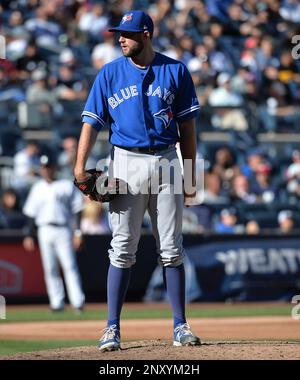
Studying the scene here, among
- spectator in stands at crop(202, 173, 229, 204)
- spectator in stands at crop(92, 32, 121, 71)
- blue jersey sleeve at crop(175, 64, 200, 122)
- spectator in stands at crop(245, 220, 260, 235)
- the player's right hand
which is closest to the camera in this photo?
blue jersey sleeve at crop(175, 64, 200, 122)

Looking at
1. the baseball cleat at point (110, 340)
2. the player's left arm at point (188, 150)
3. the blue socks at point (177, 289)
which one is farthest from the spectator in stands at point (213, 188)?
the baseball cleat at point (110, 340)

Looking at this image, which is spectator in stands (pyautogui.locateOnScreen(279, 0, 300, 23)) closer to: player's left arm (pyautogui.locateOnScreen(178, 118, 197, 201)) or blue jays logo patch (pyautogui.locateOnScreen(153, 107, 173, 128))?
player's left arm (pyautogui.locateOnScreen(178, 118, 197, 201))

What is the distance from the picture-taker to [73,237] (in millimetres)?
11961

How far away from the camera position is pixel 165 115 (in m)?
6.02

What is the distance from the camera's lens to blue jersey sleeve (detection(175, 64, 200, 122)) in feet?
20.0

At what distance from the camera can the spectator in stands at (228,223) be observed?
1341cm

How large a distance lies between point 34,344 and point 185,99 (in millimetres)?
2730

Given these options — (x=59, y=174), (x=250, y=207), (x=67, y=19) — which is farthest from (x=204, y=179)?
(x=67, y=19)

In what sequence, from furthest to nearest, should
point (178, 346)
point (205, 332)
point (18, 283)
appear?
point (18, 283), point (205, 332), point (178, 346)

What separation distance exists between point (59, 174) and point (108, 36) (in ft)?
11.3

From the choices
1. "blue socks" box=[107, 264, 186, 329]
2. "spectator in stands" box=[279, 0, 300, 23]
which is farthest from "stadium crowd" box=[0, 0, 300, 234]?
"blue socks" box=[107, 264, 186, 329]

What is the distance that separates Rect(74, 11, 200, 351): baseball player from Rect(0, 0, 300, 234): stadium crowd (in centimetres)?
667

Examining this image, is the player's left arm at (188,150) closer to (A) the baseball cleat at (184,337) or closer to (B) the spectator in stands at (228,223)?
(A) the baseball cleat at (184,337)

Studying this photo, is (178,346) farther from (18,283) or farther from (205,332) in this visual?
(18,283)
